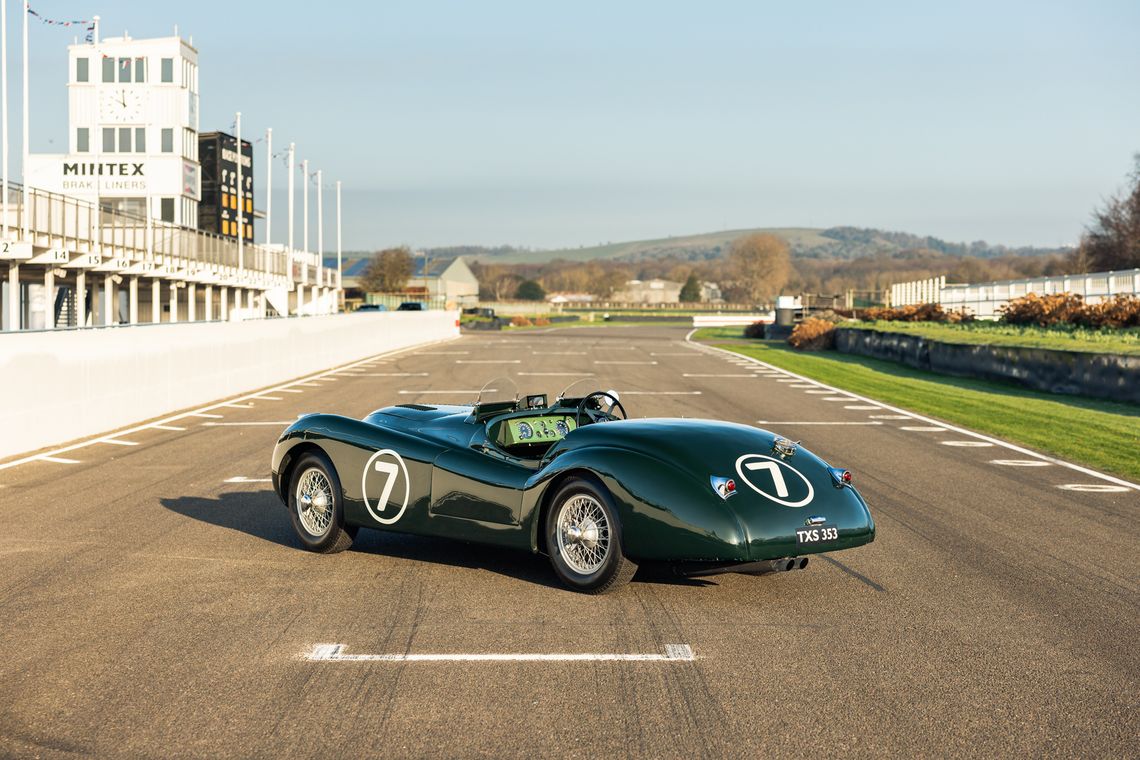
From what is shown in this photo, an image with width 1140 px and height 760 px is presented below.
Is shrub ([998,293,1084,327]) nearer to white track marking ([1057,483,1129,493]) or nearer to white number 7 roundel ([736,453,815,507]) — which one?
white track marking ([1057,483,1129,493])

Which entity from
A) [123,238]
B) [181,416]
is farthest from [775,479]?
[123,238]

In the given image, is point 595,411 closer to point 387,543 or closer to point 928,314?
point 387,543

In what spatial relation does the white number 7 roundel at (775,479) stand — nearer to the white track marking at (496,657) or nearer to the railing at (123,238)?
the white track marking at (496,657)

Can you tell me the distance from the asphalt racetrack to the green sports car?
1.04ft

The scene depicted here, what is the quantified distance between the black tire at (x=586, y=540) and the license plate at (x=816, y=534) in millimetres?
984

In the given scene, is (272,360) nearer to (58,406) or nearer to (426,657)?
(58,406)

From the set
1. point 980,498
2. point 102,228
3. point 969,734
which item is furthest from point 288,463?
point 102,228

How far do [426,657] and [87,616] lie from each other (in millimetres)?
2130

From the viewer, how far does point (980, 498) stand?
38.5 feet

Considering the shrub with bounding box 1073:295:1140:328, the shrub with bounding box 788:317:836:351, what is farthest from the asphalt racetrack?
the shrub with bounding box 788:317:836:351

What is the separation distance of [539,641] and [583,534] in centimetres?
112

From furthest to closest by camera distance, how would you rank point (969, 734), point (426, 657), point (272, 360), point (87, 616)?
point (272, 360)
point (87, 616)
point (426, 657)
point (969, 734)

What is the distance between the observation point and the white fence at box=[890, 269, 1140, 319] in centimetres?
3469

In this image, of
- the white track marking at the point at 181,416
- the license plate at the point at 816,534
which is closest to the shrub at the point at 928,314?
the white track marking at the point at 181,416
